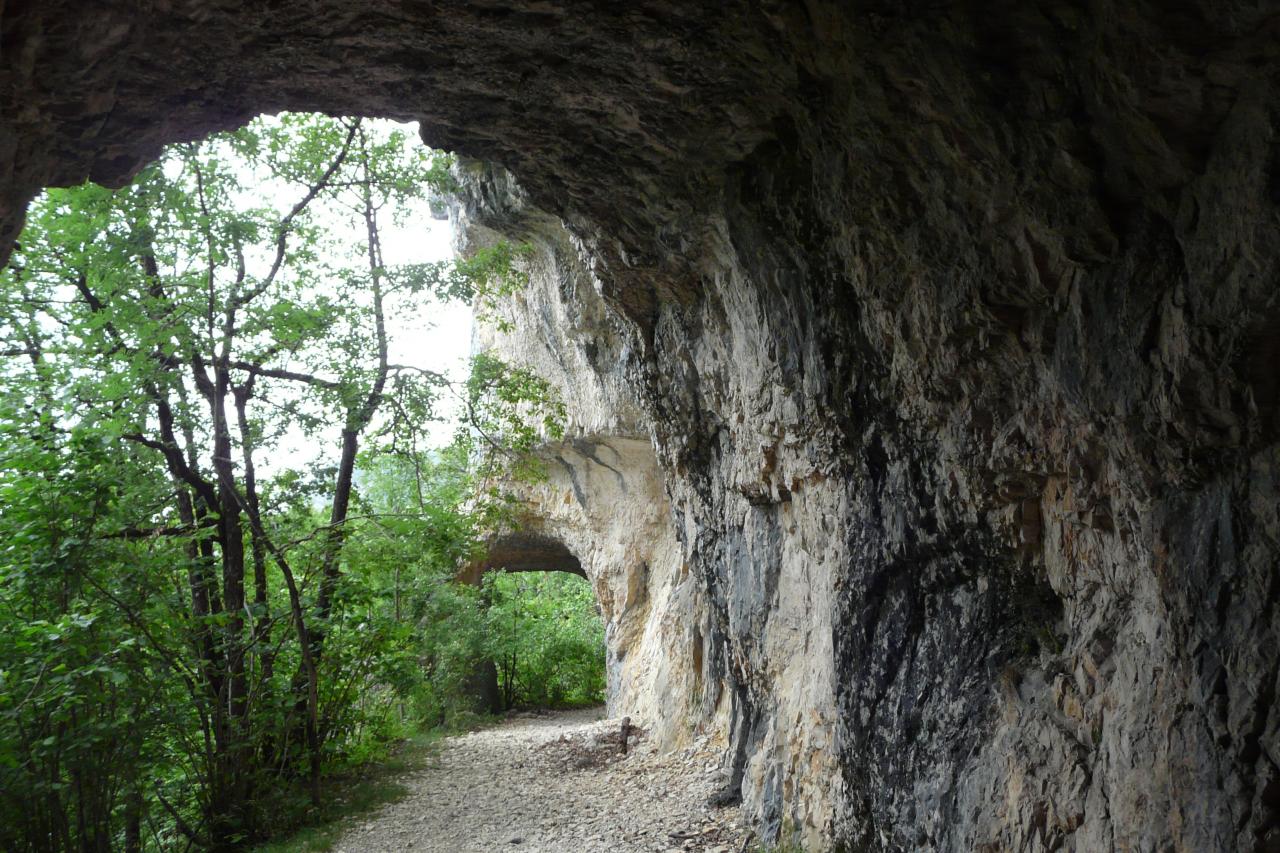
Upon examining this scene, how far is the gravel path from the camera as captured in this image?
715 centimetres

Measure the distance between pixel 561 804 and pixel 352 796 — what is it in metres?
2.21

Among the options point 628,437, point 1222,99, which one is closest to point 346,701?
point 628,437

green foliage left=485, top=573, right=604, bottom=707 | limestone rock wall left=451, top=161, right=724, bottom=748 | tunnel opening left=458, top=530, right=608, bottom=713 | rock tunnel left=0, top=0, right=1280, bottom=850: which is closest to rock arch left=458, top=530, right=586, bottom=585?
tunnel opening left=458, top=530, right=608, bottom=713

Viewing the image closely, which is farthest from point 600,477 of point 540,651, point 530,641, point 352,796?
point 352,796

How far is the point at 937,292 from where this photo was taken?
3826mm

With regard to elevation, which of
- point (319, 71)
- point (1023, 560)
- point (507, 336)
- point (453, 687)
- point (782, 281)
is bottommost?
point (453, 687)

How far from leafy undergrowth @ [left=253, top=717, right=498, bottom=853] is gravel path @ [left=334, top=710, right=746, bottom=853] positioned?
0.17 metres

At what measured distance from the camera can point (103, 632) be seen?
232 inches

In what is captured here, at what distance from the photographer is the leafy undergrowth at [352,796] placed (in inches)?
299

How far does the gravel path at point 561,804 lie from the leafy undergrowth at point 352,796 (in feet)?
0.54

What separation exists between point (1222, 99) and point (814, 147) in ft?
6.47

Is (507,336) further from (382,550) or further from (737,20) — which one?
(737,20)

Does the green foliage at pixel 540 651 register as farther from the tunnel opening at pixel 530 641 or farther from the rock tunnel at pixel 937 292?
the rock tunnel at pixel 937 292

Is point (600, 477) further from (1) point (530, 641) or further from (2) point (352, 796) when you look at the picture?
(2) point (352, 796)
